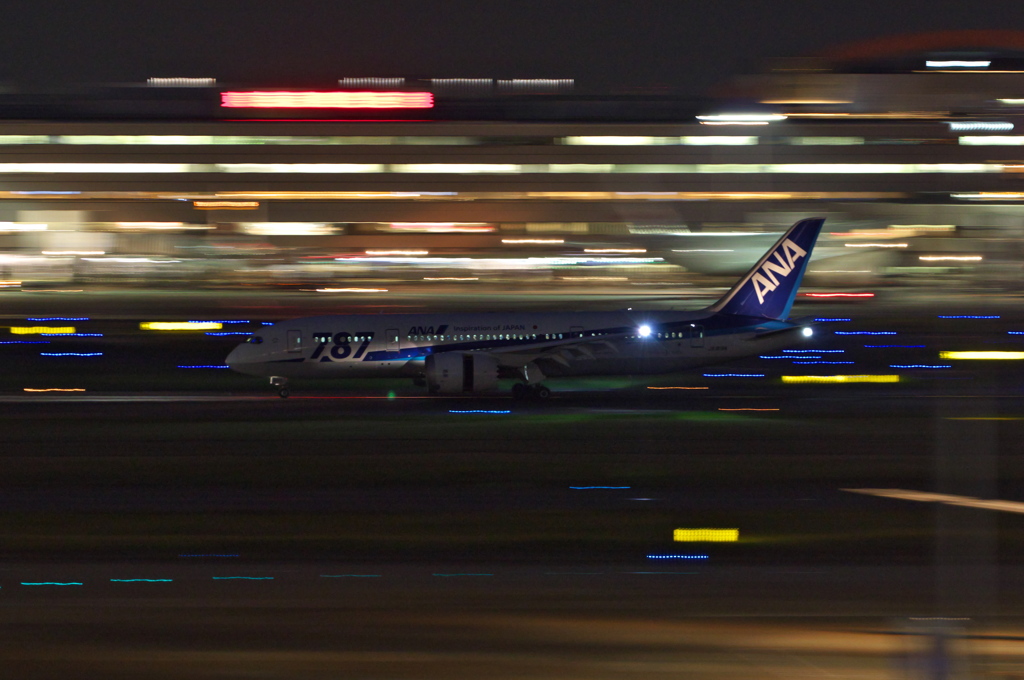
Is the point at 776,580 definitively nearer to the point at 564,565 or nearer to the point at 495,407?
the point at 564,565

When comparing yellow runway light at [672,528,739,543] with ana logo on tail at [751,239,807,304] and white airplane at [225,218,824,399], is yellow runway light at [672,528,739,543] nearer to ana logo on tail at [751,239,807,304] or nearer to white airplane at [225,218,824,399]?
white airplane at [225,218,824,399]

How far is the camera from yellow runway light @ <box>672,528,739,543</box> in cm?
1583

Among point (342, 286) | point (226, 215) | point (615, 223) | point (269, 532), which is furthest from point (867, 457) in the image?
point (226, 215)

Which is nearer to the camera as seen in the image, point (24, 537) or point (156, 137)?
point (24, 537)

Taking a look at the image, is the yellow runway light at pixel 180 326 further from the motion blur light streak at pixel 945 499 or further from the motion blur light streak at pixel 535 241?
the motion blur light streak at pixel 535 241

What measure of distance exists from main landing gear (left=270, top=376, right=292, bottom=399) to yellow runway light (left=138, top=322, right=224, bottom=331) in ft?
75.3

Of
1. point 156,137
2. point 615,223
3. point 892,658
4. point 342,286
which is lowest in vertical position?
point 892,658

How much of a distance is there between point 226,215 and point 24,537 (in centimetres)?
9626

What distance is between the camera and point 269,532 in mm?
16438

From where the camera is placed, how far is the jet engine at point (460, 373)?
34062 millimetres

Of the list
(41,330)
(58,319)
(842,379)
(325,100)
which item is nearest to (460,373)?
(842,379)

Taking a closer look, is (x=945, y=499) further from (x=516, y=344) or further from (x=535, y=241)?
(x=535, y=241)

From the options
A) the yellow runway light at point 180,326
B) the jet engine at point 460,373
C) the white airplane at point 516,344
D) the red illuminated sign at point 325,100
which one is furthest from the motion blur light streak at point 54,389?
the red illuminated sign at point 325,100

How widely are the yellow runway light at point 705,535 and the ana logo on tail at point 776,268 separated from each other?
22282mm
